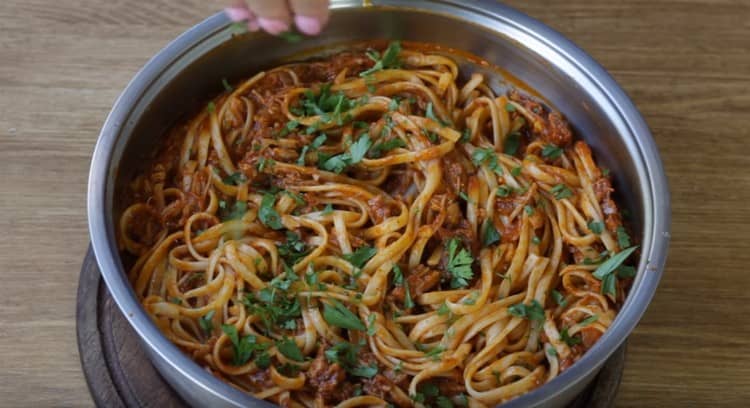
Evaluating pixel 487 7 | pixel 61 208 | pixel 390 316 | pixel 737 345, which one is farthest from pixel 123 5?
pixel 737 345

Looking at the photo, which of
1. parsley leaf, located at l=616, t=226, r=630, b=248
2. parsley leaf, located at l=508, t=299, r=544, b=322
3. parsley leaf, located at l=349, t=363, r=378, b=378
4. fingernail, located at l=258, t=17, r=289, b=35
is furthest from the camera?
parsley leaf, located at l=616, t=226, r=630, b=248

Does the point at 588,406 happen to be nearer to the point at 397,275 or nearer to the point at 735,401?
the point at 735,401

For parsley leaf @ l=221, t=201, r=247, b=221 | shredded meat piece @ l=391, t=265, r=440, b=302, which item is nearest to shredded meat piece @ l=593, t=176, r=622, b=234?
shredded meat piece @ l=391, t=265, r=440, b=302

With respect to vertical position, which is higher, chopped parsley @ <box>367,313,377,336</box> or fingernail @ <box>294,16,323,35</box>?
fingernail @ <box>294,16,323,35</box>

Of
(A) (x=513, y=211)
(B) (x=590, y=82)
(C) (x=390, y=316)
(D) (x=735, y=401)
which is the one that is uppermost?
(B) (x=590, y=82)

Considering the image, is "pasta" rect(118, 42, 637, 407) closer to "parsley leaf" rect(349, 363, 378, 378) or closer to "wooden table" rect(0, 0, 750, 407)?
"parsley leaf" rect(349, 363, 378, 378)

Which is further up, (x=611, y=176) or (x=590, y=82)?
(x=590, y=82)

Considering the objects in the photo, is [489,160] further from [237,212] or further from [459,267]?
[237,212]
